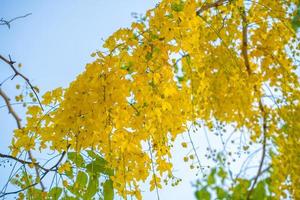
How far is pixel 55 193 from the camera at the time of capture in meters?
1.98

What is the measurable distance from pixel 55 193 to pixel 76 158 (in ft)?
0.70

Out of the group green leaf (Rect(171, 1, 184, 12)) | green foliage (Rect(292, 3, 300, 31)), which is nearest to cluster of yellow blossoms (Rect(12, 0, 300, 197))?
green leaf (Rect(171, 1, 184, 12))

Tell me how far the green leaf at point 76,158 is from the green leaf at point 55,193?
0.52ft

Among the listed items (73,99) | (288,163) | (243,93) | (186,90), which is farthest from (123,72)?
(243,93)

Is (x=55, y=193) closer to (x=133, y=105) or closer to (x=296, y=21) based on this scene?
(x=133, y=105)

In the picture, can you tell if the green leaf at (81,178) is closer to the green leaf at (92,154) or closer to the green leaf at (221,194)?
the green leaf at (92,154)

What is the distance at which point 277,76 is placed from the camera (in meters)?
3.39

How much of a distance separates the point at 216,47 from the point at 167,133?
1.36 m

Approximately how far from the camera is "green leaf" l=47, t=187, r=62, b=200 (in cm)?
200

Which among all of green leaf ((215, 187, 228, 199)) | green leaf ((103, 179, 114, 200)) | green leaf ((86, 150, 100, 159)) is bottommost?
green leaf ((215, 187, 228, 199))

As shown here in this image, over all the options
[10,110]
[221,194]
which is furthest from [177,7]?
[10,110]

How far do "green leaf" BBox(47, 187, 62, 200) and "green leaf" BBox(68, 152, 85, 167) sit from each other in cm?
16

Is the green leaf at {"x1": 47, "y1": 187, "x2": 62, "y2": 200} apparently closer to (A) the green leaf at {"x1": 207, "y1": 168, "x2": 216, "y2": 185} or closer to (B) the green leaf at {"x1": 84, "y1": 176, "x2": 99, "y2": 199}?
(B) the green leaf at {"x1": 84, "y1": 176, "x2": 99, "y2": 199}

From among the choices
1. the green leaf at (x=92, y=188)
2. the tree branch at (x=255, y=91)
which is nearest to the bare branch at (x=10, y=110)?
the green leaf at (x=92, y=188)
